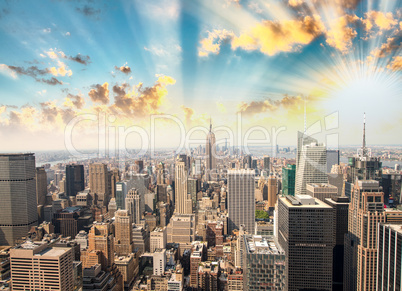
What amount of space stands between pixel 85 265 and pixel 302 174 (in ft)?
29.4

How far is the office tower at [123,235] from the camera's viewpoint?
360 inches

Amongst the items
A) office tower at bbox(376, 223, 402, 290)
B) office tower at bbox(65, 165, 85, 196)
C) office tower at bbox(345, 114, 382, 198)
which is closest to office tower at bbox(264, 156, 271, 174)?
office tower at bbox(345, 114, 382, 198)

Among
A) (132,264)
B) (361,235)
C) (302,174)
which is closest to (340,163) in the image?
(302,174)

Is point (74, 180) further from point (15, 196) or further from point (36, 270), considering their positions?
point (36, 270)

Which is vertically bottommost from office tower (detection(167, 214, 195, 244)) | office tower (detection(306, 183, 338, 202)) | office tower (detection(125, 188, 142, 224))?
office tower (detection(167, 214, 195, 244))

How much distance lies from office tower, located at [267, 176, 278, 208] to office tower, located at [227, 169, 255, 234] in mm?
2096

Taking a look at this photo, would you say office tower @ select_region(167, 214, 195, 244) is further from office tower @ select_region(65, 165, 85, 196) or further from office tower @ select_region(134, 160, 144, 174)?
office tower @ select_region(65, 165, 85, 196)

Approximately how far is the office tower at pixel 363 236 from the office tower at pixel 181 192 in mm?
8743

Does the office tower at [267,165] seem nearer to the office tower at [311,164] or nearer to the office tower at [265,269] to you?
the office tower at [311,164]

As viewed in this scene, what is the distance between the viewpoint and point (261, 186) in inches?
601

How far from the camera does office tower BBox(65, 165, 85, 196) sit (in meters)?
14.9

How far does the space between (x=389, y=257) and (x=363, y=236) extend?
0.98 metres

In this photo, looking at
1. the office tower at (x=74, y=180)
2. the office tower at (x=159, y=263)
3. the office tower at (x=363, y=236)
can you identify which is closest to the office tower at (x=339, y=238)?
the office tower at (x=363, y=236)

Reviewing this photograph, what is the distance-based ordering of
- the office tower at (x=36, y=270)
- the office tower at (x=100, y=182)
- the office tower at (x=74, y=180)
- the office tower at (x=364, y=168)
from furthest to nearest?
1. the office tower at (x=74, y=180)
2. the office tower at (x=100, y=182)
3. the office tower at (x=364, y=168)
4. the office tower at (x=36, y=270)
